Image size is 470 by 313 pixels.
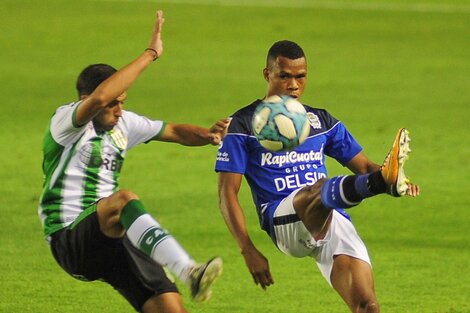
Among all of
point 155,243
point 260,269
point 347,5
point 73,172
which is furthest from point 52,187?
point 347,5

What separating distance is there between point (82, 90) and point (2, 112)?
1228cm

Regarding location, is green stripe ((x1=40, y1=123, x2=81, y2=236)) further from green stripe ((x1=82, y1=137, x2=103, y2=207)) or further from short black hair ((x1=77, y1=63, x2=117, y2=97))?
short black hair ((x1=77, y1=63, x2=117, y2=97))

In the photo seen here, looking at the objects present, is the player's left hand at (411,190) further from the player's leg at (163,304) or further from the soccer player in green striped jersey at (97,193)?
the player's leg at (163,304)

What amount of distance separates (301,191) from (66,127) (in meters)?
1.58

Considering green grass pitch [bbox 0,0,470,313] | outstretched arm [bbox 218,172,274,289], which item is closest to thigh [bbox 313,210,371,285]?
outstretched arm [bbox 218,172,274,289]

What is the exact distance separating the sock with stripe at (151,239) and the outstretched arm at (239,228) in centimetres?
74

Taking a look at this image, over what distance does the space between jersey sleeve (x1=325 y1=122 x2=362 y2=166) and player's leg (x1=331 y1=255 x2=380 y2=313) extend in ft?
2.71

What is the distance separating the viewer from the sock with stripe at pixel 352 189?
27.4 ft

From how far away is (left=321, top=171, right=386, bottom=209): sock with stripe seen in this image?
8.36 metres

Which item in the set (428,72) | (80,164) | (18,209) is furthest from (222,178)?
(428,72)

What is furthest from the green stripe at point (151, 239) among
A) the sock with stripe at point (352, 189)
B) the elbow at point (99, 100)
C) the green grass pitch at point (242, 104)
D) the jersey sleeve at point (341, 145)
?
the green grass pitch at point (242, 104)

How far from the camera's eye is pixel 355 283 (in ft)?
29.3

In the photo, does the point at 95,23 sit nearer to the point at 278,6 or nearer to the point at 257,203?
the point at 278,6

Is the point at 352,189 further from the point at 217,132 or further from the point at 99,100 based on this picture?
the point at 99,100
